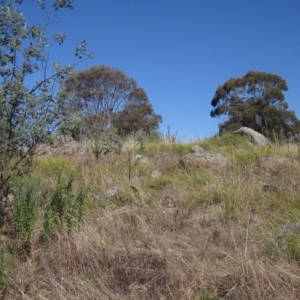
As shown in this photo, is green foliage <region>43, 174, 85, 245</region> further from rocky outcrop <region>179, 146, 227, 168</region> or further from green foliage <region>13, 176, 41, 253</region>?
rocky outcrop <region>179, 146, 227, 168</region>

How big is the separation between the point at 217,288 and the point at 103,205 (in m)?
2.55

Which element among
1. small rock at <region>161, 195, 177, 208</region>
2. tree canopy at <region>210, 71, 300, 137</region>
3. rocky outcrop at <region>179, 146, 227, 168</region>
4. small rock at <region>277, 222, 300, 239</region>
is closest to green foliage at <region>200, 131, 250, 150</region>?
rocky outcrop at <region>179, 146, 227, 168</region>

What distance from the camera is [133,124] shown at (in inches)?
1095

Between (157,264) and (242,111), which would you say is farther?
(242,111)

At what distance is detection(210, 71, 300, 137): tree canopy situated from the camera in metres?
24.6

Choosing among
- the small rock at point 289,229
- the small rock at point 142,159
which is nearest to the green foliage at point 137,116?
the small rock at point 142,159

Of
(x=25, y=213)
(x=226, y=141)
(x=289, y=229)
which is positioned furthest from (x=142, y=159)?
(x=289, y=229)

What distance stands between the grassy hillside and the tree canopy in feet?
61.1

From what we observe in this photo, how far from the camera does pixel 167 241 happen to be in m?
4.08

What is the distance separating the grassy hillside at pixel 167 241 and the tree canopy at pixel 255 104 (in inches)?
734

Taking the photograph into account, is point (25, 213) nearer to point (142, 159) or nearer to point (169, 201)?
→ point (169, 201)

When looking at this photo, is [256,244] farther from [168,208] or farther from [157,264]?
[168,208]

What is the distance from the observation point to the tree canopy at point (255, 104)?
24641 mm

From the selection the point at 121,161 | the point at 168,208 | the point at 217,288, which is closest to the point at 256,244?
the point at 217,288
